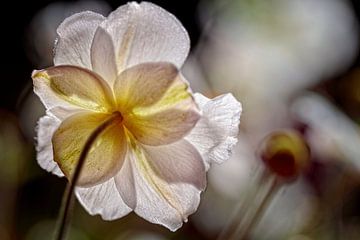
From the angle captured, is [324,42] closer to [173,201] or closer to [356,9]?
[356,9]

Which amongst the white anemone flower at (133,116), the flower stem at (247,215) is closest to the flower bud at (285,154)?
the flower stem at (247,215)

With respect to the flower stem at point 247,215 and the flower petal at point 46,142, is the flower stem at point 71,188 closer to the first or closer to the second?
the flower petal at point 46,142

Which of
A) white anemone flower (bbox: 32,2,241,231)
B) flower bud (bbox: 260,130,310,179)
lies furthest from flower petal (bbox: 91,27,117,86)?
flower bud (bbox: 260,130,310,179)

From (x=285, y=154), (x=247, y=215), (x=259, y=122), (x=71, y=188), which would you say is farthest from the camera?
(x=259, y=122)

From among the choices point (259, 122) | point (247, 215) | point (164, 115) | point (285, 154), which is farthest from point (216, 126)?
point (259, 122)

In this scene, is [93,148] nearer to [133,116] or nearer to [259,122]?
[133,116]

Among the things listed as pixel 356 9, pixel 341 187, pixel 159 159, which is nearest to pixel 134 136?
pixel 159 159
